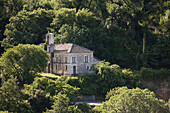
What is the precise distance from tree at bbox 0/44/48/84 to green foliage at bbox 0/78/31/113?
9.47 m

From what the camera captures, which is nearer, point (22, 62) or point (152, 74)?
point (22, 62)

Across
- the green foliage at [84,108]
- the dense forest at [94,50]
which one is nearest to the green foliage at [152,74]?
the dense forest at [94,50]

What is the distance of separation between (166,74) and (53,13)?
31.8 metres

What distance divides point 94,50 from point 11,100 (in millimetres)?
30908

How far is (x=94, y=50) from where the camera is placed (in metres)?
66.1

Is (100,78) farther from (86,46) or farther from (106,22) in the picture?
(106,22)

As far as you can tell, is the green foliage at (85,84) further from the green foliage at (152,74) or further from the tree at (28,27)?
the tree at (28,27)

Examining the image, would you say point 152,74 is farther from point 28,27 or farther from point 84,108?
point 28,27

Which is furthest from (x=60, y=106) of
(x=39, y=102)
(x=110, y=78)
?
(x=110, y=78)

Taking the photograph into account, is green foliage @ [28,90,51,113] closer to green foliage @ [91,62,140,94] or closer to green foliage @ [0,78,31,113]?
green foliage @ [0,78,31,113]

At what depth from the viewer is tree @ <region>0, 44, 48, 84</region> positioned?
49.5 metres

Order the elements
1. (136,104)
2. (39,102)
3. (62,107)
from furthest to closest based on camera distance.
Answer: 1. (39,102)
2. (136,104)
3. (62,107)

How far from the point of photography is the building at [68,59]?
Answer: 184 ft

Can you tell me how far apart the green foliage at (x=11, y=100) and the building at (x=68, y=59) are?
17265mm
